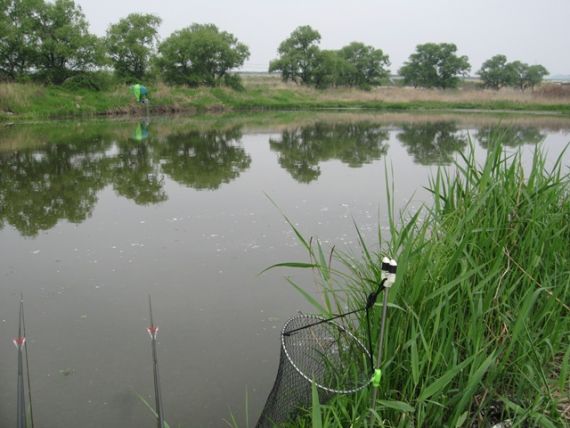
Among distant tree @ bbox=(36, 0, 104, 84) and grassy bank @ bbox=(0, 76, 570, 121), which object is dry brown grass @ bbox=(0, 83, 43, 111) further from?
distant tree @ bbox=(36, 0, 104, 84)

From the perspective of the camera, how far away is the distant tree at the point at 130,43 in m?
28.3

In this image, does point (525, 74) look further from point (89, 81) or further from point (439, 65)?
point (89, 81)

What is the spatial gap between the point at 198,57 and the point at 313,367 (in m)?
31.7

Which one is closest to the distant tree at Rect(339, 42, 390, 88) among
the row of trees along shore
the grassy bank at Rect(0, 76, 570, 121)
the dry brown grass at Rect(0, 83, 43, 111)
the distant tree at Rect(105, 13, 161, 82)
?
the row of trees along shore

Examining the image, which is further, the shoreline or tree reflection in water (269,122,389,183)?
the shoreline

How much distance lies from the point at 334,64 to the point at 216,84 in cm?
1230

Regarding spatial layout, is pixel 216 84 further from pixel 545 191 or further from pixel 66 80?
pixel 545 191

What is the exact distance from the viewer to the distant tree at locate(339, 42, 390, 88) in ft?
149

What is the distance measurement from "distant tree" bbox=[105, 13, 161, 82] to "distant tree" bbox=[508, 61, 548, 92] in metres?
39.7

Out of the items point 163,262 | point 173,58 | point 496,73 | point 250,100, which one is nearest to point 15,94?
point 173,58

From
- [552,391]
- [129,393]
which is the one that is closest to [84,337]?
[129,393]

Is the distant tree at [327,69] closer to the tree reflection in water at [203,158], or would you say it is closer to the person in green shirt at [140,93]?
the person in green shirt at [140,93]

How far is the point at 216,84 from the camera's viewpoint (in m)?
33.0

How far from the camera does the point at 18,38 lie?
23000 millimetres
